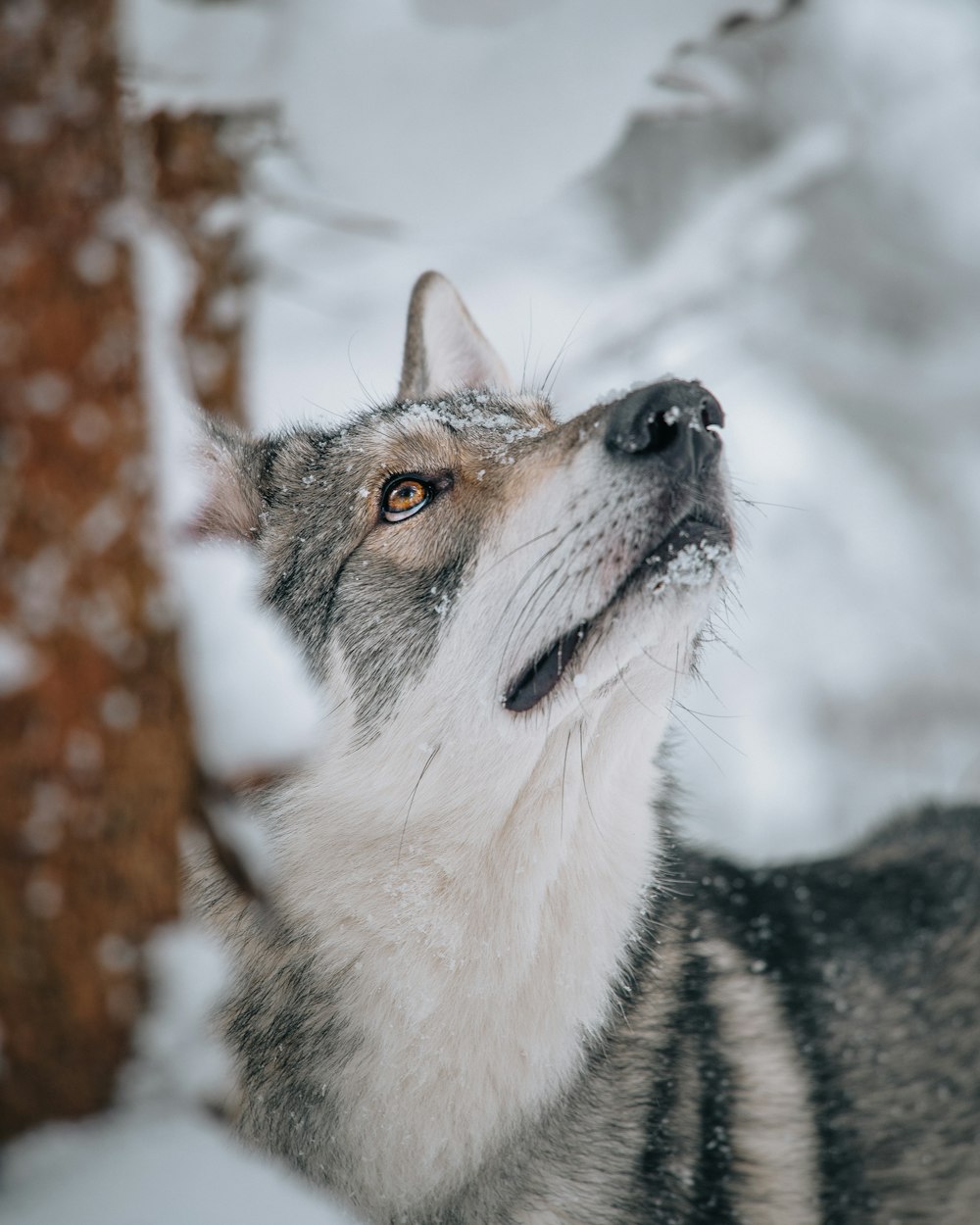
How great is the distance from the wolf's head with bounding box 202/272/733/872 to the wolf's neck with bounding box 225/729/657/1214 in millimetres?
44

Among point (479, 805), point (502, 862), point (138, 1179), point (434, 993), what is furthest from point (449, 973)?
point (138, 1179)

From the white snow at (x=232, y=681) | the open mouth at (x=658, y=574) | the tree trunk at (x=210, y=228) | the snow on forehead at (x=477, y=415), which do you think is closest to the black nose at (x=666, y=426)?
the open mouth at (x=658, y=574)

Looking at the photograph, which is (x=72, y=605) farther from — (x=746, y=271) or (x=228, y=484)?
(x=746, y=271)

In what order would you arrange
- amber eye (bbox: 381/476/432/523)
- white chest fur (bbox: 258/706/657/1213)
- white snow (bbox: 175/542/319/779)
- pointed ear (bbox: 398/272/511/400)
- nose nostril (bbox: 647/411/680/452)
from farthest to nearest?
1. pointed ear (bbox: 398/272/511/400)
2. amber eye (bbox: 381/476/432/523)
3. white chest fur (bbox: 258/706/657/1213)
4. nose nostril (bbox: 647/411/680/452)
5. white snow (bbox: 175/542/319/779)

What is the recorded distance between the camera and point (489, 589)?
2084 millimetres

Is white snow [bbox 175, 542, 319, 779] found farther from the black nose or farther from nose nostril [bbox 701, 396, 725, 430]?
nose nostril [bbox 701, 396, 725, 430]

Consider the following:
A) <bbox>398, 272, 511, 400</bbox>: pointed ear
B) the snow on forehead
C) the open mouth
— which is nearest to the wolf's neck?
the open mouth

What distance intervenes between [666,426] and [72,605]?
1157mm

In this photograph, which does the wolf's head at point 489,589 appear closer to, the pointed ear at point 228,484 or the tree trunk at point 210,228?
the pointed ear at point 228,484

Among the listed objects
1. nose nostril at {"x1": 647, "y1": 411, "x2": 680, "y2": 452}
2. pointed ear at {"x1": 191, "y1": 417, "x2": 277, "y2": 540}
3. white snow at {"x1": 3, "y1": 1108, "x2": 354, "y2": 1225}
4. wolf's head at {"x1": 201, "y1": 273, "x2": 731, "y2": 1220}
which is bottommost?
white snow at {"x1": 3, "y1": 1108, "x2": 354, "y2": 1225}

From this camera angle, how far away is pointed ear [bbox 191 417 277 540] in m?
2.35

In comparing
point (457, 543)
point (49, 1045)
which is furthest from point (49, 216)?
point (49, 1045)

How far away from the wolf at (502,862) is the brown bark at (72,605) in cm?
48

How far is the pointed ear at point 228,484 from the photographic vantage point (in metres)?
2.35
